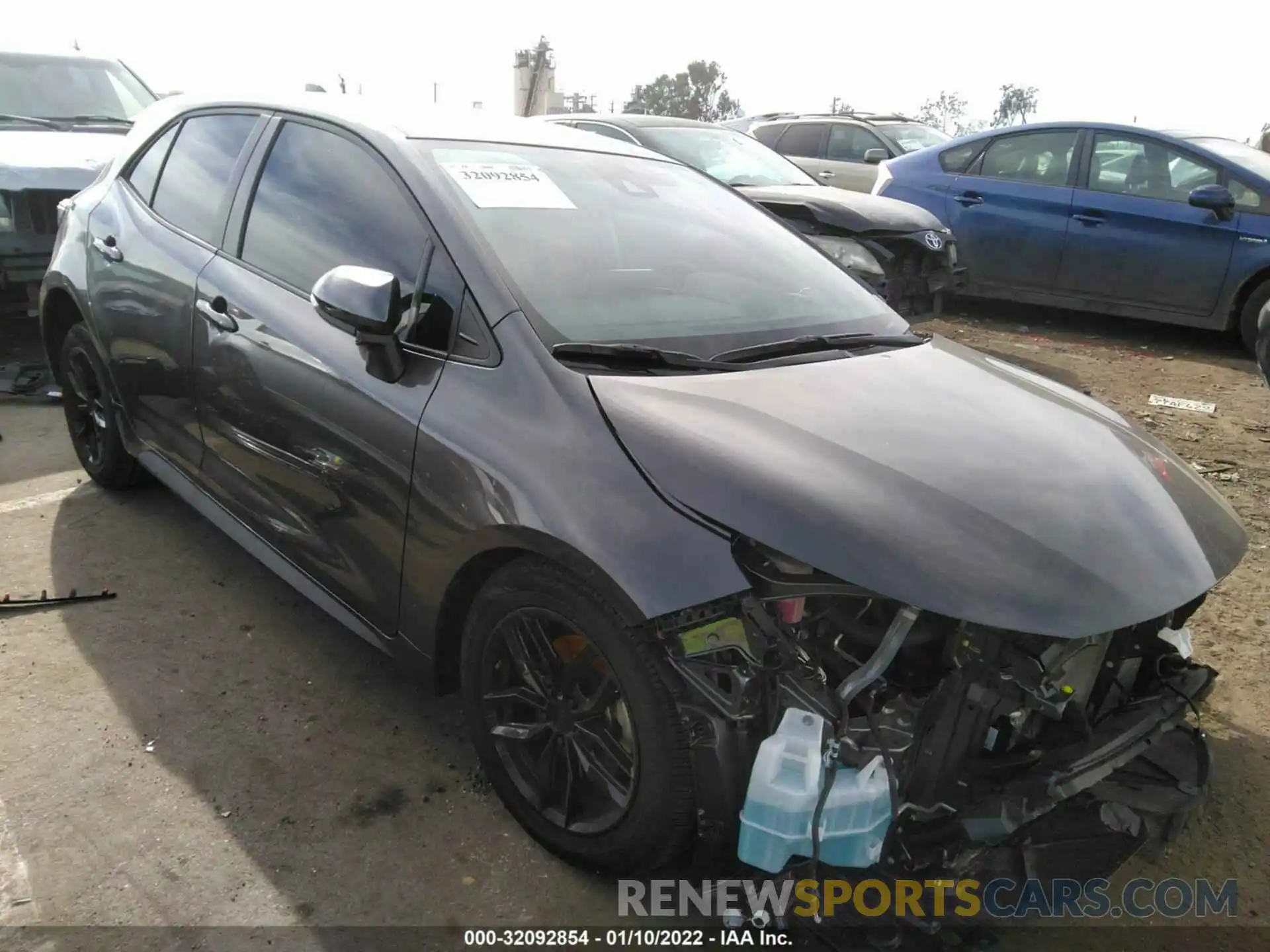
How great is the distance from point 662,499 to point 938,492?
56 cm

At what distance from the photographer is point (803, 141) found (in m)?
10.7

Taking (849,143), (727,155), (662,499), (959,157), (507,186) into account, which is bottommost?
(662,499)

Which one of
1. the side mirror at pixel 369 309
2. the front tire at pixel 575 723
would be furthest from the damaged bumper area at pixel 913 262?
the front tire at pixel 575 723

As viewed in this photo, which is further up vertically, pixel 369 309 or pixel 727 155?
pixel 727 155

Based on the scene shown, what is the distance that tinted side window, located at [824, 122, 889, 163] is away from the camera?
10.5 metres

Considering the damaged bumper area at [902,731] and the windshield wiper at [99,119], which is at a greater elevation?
the windshield wiper at [99,119]

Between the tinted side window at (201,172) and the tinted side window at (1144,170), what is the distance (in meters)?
6.51

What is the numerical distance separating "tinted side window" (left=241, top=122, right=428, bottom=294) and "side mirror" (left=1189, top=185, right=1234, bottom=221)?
6.35 metres

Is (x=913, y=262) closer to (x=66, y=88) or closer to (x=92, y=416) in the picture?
(x=92, y=416)

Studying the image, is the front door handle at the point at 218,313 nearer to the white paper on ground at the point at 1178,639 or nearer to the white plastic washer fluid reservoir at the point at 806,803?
the white plastic washer fluid reservoir at the point at 806,803

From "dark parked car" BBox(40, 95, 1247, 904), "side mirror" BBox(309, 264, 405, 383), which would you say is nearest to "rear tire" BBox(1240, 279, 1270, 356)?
"dark parked car" BBox(40, 95, 1247, 904)

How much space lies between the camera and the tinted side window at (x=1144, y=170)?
7.19 metres

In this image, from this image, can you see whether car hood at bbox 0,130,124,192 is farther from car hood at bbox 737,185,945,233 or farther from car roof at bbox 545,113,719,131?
car hood at bbox 737,185,945,233

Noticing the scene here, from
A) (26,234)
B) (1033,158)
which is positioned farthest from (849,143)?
(26,234)
